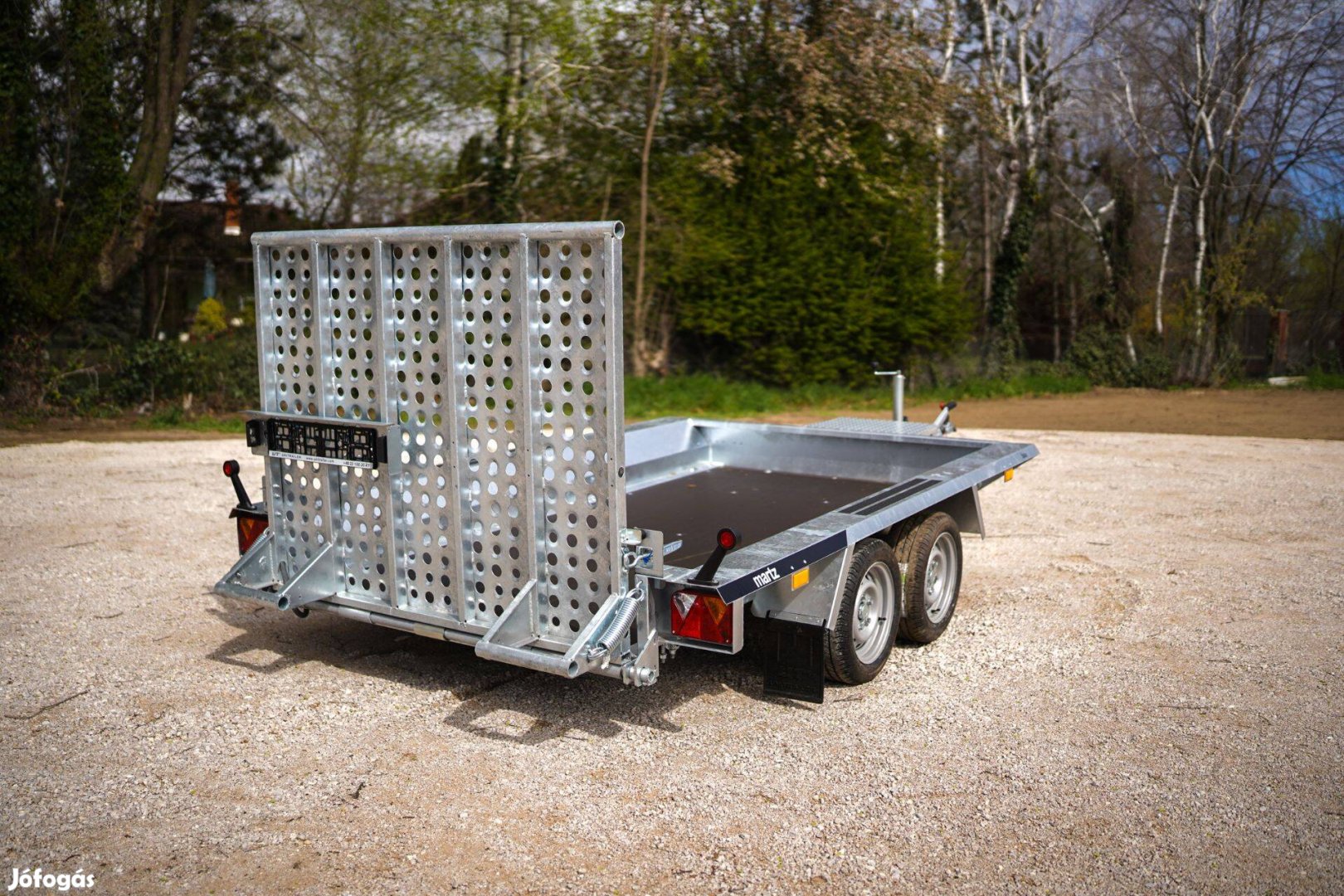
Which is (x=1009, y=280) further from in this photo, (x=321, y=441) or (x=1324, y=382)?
(x=321, y=441)

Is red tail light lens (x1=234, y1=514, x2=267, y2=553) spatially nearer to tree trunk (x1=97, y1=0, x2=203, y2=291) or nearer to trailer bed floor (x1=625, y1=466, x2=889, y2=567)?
trailer bed floor (x1=625, y1=466, x2=889, y2=567)

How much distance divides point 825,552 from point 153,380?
14.7 m

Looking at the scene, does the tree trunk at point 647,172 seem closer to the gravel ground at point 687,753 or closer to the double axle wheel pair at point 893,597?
the gravel ground at point 687,753

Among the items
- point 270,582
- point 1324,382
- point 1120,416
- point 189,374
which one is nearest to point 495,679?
point 270,582

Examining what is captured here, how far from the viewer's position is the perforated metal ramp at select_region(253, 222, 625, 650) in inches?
166

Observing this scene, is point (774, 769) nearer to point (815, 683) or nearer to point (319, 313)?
point (815, 683)

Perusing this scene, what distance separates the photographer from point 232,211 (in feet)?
67.3

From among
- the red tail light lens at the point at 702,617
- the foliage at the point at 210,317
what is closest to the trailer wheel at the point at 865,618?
the red tail light lens at the point at 702,617

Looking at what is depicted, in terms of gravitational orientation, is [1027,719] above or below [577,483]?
below

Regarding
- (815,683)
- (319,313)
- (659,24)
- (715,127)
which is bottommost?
(815,683)

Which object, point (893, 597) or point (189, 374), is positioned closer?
point (893, 597)

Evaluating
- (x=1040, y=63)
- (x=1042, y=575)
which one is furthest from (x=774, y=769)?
(x=1040, y=63)

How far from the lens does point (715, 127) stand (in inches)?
751

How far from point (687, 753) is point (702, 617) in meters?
0.60
